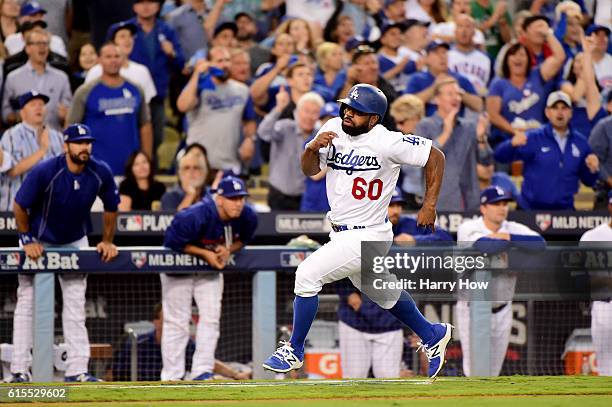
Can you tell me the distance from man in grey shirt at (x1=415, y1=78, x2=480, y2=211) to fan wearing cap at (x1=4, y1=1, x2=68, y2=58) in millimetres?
3902

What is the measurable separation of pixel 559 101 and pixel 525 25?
2130 millimetres

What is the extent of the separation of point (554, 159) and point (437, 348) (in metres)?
4.49

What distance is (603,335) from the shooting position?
10289mm

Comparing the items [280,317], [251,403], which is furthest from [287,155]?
[251,403]

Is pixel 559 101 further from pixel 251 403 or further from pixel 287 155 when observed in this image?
pixel 251 403

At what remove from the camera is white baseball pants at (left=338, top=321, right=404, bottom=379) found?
1053cm

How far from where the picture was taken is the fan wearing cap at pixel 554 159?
478 inches

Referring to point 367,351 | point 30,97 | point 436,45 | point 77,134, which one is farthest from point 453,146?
point 30,97

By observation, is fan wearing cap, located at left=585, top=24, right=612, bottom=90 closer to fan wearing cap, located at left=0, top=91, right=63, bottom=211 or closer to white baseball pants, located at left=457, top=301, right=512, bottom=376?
white baseball pants, located at left=457, top=301, right=512, bottom=376

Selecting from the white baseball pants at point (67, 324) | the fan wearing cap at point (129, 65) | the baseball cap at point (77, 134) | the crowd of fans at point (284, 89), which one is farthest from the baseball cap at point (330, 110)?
the white baseball pants at point (67, 324)

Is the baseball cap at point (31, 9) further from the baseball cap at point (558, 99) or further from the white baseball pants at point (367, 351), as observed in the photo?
the baseball cap at point (558, 99)

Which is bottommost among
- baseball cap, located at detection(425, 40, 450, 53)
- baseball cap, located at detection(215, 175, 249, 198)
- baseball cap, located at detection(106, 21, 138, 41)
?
baseball cap, located at detection(215, 175, 249, 198)

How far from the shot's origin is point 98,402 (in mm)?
7703

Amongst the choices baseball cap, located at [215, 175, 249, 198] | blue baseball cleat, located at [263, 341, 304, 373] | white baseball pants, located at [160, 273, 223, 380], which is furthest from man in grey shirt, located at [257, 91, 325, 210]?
blue baseball cleat, located at [263, 341, 304, 373]
